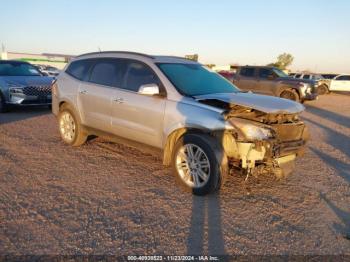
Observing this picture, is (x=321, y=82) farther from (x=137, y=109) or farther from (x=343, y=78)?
(x=137, y=109)

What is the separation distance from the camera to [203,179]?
435 centimetres

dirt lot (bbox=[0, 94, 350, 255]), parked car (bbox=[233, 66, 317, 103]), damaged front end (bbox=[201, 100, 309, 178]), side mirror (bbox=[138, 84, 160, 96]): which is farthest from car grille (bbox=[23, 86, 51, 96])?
parked car (bbox=[233, 66, 317, 103])

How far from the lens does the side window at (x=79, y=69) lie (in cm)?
625

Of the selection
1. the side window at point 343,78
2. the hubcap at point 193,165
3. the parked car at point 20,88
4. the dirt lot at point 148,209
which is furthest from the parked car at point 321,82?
the hubcap at point 193,165

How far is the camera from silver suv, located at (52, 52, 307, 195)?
13.6 ft

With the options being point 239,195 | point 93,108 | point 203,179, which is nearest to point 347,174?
point 239,195

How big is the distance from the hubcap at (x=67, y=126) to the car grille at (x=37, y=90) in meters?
4.44

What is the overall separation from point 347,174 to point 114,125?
3972 mm

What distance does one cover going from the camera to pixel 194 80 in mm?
5223

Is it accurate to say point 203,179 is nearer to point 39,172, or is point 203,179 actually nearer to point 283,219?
point 283,219

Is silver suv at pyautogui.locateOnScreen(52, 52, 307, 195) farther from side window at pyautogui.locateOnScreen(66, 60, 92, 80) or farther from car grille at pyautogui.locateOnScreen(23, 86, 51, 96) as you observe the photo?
car grille at pyautogui.locateOnScreen(23, 86, 51, 96)

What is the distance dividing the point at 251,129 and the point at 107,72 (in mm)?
2864

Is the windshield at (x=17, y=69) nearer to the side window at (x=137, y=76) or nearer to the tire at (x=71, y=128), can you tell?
the tire at (x=71, y=128)

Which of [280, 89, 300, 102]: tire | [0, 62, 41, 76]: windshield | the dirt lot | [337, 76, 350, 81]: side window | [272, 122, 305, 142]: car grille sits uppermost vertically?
[272, 122, 305, 142]: car grille
